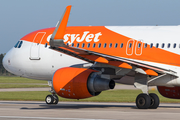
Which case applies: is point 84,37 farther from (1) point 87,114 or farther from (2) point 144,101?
(1) point 87,114

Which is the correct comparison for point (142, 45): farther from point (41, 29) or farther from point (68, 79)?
point (41, 29)

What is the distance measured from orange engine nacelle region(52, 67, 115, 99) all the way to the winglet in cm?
297

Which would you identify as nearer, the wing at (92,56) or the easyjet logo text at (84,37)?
the wing at (92,56)

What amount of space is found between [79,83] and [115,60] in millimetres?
2449

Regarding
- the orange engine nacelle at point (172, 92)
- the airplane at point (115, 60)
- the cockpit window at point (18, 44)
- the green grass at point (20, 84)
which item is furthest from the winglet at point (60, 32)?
the green grass at point (20, 84)

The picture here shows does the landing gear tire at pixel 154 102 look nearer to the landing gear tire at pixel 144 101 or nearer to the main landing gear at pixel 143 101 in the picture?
the main landing gear at pixel 143 101

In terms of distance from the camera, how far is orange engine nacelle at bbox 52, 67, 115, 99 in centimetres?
2138

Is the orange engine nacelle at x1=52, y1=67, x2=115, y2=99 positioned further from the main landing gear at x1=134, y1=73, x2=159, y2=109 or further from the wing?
the main landing gear at x1=134, y1=73, x2=159, y2=109

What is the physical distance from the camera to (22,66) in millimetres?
26344

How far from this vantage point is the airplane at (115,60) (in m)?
20.5

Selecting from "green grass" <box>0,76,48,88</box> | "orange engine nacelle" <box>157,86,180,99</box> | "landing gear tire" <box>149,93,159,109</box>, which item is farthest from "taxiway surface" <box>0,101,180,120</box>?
"green grass" <box>0,76,48,88</box>

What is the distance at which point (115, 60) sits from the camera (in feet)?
67.1

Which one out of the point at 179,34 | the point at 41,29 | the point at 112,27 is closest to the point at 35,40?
the point at 41,29

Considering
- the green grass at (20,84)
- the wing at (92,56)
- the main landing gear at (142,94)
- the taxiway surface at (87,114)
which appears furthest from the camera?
the green grass at (20,84)
